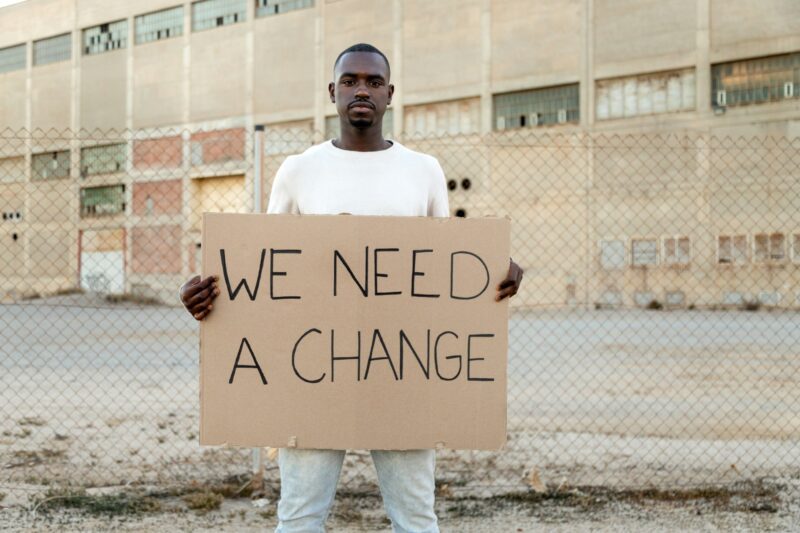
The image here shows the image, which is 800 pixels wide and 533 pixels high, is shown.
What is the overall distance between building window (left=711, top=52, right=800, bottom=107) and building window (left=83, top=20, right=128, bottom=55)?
22.7 meters

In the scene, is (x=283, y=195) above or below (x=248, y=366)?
above

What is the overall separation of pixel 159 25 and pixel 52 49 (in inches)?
242

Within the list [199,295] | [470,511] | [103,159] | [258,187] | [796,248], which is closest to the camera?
[199,295]

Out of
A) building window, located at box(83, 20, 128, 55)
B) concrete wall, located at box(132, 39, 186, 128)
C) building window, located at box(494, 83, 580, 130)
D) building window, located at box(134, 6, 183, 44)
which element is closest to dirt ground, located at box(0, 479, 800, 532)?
building window, located at box(494, 83, 580, 130)

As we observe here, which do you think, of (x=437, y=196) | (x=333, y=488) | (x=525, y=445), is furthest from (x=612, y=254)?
(x=333, y=488)

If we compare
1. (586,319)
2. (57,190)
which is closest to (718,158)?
(586,319)

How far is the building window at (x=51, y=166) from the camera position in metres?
32.8

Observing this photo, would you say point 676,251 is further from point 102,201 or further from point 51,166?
point 51,166

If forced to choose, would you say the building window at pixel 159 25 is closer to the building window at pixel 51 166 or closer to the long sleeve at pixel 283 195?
the building window at pixel 51 166

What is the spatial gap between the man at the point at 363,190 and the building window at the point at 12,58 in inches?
1482

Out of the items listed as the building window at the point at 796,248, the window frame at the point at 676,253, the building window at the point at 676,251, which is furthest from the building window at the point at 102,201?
the building window at the point at 796,248

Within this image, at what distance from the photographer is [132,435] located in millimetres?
→ 6086

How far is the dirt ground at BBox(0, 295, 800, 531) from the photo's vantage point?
400cm

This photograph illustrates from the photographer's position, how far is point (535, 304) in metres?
19.9
